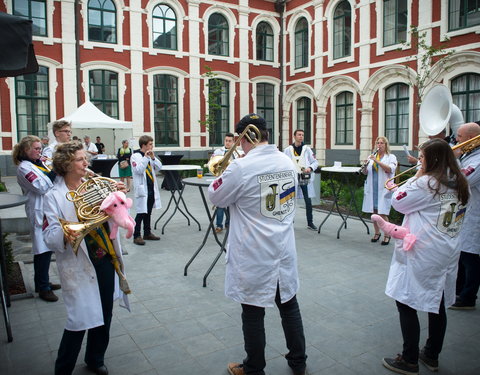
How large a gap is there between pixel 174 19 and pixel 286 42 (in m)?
6.10

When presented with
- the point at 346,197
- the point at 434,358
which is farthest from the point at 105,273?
the point at 346,197

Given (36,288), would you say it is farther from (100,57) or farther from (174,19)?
(174,19)

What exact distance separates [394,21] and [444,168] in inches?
627

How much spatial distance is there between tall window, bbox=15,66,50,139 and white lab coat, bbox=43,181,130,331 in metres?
16.6

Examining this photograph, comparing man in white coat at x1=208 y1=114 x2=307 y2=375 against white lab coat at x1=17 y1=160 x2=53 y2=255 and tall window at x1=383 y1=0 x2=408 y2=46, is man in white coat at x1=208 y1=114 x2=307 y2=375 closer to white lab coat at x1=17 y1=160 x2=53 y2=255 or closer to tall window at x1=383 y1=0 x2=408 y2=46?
white lab coat at x1=17 y1=160 x2=53 y2=255

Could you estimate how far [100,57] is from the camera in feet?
59.6

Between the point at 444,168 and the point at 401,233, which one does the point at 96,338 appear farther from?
the point at 444,168

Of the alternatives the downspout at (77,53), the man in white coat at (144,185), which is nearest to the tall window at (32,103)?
the downspout at (77,53)

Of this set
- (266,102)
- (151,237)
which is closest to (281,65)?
(266,102)

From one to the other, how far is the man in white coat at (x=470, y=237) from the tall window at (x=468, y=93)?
39.8ft

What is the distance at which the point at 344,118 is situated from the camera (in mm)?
19156

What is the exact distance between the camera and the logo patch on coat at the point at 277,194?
9.00ft

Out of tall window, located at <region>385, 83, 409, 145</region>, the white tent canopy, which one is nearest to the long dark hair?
the white tent canopy

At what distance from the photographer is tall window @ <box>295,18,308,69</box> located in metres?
21.1
